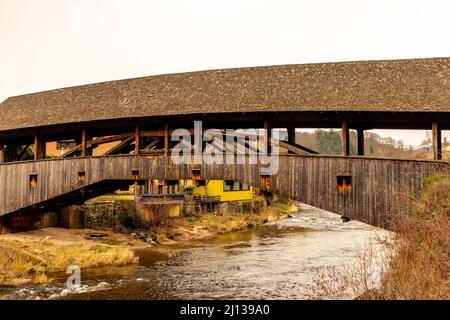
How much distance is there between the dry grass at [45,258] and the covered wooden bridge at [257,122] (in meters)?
2.16

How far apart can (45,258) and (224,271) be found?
22.9 feet

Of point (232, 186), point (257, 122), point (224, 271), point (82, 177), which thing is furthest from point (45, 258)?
point (232, 186)

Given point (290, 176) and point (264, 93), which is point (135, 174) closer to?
point (264, 93)

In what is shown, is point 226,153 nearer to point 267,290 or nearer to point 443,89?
point 267,290

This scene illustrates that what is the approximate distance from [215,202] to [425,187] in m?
23.6

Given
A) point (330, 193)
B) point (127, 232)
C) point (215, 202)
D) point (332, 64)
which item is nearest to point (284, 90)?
point (332, 64)

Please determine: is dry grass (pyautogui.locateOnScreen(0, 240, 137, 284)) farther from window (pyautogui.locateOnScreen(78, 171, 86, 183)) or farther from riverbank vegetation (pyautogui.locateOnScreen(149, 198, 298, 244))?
riverbank vegetation (pyautogui.locateOnScreen(149, 198, 298, 244))

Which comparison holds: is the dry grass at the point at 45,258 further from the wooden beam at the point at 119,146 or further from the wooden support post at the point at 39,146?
the wooden beam at the point at 119,146

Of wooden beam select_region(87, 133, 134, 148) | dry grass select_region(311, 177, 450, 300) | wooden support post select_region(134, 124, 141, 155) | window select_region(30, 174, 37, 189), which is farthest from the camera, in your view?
window select_region(30, 174, 37, 189)

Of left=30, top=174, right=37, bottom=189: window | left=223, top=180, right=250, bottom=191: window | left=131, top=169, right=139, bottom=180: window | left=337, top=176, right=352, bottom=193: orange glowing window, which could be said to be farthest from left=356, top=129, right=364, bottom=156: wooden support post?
left=223, top=180, right=250, bottom=191: window

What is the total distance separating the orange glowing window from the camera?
1316cm

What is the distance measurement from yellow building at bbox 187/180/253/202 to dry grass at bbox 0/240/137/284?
14.5m

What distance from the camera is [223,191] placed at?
35.5m

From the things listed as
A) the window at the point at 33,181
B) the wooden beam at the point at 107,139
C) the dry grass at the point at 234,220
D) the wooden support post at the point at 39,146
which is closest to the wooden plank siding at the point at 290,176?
the window at the point at 33,181
